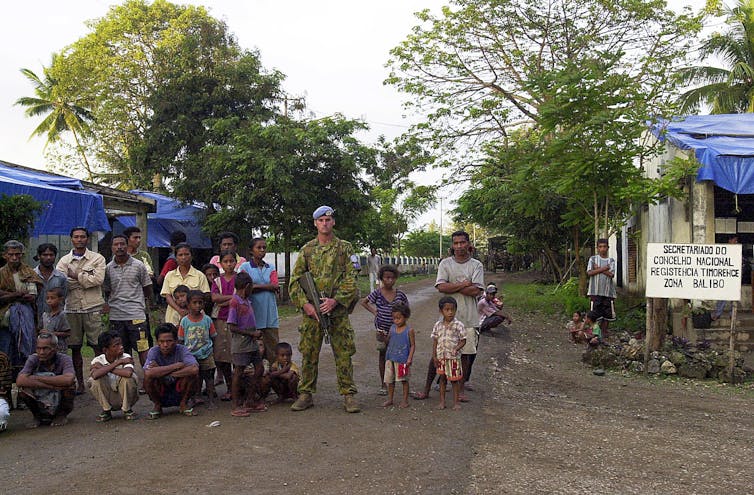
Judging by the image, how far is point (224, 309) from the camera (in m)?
6.79

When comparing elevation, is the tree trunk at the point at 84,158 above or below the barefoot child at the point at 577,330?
above

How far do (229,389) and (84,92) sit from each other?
27203mm

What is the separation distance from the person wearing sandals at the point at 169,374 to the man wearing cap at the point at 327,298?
968mm

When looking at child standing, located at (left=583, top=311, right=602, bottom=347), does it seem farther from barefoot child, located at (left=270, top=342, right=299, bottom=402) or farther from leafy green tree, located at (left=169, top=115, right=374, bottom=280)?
leafy green tree, located at (left=169, top=115, right=374, bottom=280)

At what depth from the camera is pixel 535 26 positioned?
731 inches

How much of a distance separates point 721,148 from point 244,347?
8293mm

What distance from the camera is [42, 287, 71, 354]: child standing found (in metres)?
6.70

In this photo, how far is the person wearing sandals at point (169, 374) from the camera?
20.1ft

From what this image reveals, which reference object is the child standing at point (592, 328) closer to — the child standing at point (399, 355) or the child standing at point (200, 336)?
the child standing at point (399, 355)

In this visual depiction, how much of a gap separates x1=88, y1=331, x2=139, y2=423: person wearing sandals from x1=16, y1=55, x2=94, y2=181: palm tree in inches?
1120

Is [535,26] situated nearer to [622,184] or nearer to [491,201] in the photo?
[491,201]

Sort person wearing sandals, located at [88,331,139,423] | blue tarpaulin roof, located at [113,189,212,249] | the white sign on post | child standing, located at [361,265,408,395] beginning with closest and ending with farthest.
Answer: person wearing sandals, located at [88,331,139,423] < child standing, located at [361,265,408,395] < the white sign on post < blue tarpaulin roof, located at [113,189,212,249]

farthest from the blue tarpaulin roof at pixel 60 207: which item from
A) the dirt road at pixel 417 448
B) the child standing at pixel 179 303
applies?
the dirt road at pixel 417 448

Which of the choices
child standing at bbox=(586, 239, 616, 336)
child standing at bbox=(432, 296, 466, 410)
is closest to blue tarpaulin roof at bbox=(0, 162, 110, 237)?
child standing at bbox=(432, 296, 466, 410)
